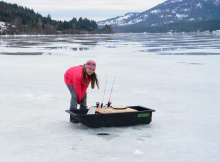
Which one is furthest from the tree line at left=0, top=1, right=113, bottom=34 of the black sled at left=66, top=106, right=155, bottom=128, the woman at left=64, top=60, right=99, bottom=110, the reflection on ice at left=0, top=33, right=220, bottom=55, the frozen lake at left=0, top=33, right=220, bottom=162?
the black sled at left=66, top=106, right=155, bottom=128

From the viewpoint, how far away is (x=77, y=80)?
662cm

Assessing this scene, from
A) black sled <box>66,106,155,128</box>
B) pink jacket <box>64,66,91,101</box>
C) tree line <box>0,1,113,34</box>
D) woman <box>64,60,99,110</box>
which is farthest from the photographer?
tree line <box>0,1,113,34</box>

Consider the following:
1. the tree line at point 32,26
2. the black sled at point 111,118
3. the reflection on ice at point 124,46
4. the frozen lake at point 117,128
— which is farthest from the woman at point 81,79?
the tree line at point 32,26

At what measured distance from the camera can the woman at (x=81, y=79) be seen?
6.45 m

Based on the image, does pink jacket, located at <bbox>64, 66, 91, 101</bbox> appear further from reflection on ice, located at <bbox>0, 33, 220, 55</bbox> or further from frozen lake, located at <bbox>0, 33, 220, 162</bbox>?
reflection on ice, located at <bbox>0, 33, 220, 55</bbox>

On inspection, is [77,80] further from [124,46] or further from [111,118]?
[124,46]

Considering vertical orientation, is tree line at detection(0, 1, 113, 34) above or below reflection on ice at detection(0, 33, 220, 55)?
above

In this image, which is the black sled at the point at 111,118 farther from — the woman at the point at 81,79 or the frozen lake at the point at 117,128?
the woman at the point at 81,79

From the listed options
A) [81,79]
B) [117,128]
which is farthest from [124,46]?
[117,128]

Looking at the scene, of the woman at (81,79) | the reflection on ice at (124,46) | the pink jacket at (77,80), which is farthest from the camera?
the reflection on ice at (124,46)

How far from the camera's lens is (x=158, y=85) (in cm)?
1158

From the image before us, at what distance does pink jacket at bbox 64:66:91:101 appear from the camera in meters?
6.59

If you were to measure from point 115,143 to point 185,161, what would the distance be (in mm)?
1187

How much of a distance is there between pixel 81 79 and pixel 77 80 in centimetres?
7
